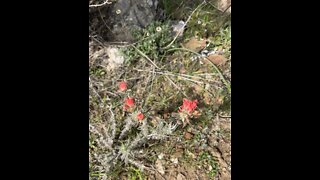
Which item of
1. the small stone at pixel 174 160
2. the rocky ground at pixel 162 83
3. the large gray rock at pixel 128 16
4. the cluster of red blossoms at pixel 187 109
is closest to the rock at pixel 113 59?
the rocky ground at pixel 162 83

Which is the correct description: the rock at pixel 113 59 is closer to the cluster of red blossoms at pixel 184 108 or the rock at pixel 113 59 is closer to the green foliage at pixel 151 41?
the green foliage at pixel 151 41

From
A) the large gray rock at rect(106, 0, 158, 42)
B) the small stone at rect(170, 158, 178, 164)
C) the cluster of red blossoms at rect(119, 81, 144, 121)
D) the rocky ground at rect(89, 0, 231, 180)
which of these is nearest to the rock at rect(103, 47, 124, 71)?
the rocky ground at rect(89, 0, 231, 180)

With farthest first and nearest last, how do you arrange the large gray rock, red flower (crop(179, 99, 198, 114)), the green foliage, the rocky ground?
the large gray rock
the green foliage
the rocky ground
red flower (crop(179, 99, 198, 114))

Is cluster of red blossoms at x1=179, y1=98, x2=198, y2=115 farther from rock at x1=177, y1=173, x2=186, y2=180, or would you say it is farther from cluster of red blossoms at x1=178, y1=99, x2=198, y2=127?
rock at x1=177, y1=173, x2=186, y2=180

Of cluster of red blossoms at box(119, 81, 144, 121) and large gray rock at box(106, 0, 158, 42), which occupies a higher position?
large gray rock at box(106, 0, 158, 42)

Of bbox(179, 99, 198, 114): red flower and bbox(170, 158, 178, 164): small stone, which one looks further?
bbox(170, 158, 178, 164): small stone

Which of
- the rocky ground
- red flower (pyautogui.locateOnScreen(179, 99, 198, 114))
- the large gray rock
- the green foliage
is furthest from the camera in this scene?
the large gray rock

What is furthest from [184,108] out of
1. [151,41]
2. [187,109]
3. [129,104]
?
[151,41]

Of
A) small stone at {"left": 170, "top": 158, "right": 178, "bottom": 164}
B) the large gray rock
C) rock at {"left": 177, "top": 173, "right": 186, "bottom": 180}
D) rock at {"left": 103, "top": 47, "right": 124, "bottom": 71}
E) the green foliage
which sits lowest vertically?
rock at {"left": 177, "top": 173, "right": 186, "bottom": 180}

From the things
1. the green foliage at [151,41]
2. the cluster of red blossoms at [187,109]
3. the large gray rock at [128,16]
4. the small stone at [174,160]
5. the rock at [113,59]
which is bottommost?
the small stone at [174,160]
